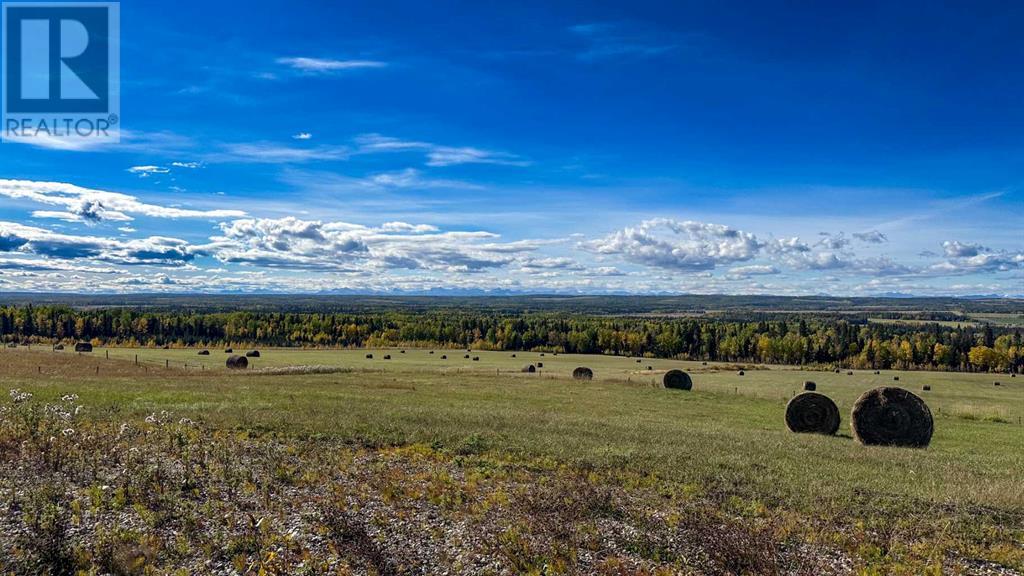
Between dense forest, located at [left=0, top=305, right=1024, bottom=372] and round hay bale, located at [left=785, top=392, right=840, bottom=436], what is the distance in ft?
295

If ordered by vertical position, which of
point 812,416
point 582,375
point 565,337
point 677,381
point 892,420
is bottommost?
point 565,337

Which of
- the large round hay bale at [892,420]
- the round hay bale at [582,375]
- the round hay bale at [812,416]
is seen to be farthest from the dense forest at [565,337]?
the large round hay bale at [892,420]

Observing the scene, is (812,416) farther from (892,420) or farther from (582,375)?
(582,375)

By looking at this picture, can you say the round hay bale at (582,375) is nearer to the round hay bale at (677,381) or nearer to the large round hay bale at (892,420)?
the round hay bale at (677,381)

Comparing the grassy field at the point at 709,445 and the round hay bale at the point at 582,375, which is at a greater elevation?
the grassy field at the point at 709,445

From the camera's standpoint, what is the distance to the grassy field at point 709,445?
11.2 meters

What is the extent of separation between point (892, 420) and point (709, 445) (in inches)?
396

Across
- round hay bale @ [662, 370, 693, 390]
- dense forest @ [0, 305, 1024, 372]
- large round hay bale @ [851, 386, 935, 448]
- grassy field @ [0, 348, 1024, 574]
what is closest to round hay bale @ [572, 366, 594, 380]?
round hay bale @ [662, 370, 693, 390]

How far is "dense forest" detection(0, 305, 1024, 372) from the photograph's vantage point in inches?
4412

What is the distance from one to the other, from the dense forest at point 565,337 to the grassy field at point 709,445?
76.0m

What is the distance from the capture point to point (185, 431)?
704 inches

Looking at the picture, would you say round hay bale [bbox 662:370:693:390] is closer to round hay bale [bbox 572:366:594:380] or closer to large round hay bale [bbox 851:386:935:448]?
round hay bale [bbox 572:366:594:380]

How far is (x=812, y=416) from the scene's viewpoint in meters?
28.4

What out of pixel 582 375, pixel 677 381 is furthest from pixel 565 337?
pixel 677 381
